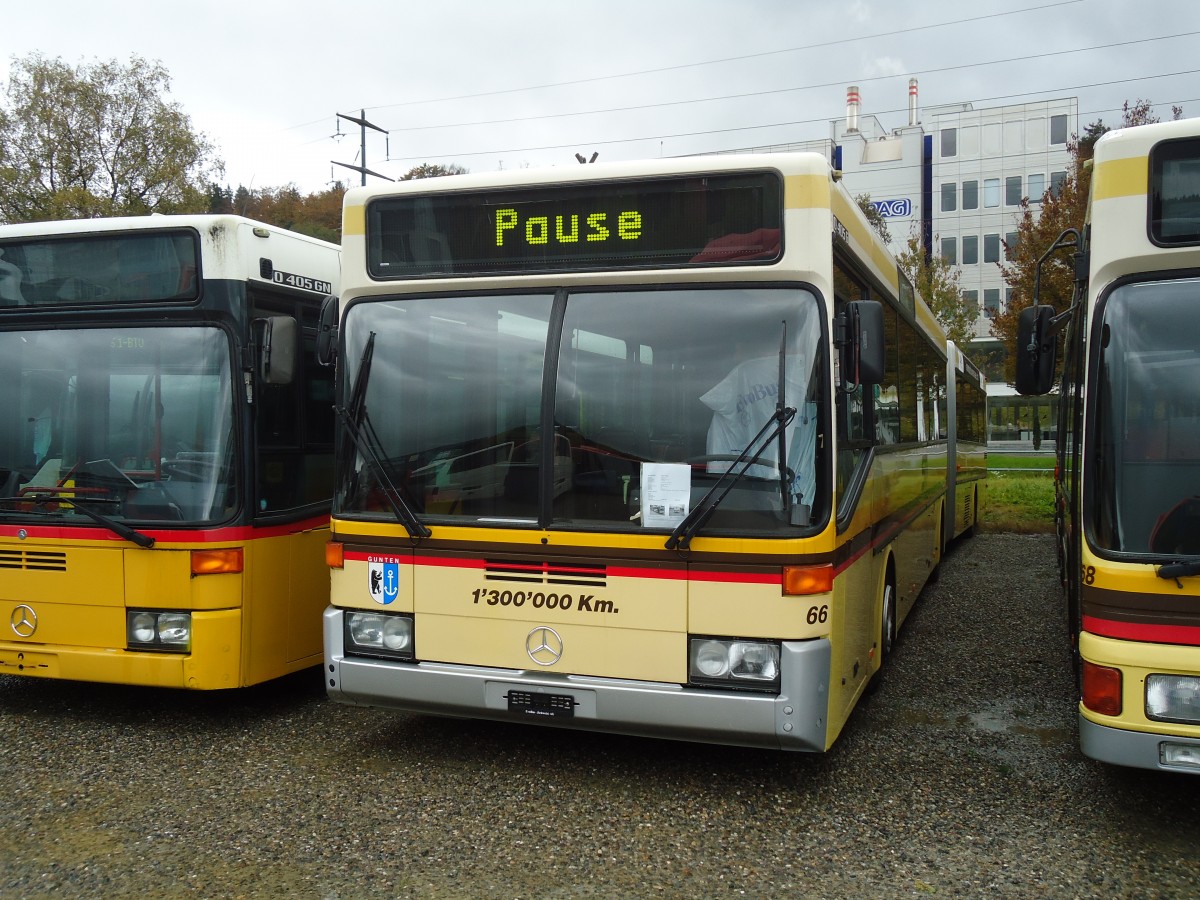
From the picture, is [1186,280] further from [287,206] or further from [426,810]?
[287,206]

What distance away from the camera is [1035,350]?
4.93 metres

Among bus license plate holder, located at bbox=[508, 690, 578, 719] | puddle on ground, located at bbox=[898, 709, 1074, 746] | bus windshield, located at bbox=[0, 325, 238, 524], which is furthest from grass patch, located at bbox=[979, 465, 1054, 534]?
bus windshield, located at bbox=[0, 325, 238, 524]

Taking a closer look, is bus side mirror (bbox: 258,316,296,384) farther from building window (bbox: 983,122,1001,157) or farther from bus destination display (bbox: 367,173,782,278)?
building window (bbox: 983,122,1001,157)

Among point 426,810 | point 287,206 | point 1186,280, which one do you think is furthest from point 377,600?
point 287,206

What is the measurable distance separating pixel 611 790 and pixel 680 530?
55.7 inches

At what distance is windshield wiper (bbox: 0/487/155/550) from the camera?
5750mm

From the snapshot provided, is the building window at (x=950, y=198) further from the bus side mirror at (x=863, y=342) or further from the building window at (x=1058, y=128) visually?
the bus side mirror at (x=863, y=342)

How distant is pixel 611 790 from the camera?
5.08 metres

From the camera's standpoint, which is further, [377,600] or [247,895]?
[377,600]

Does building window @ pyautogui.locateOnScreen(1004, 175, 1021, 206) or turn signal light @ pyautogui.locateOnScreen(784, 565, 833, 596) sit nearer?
turn signal light @ pyautogui.locateOnScreen(784, 565, 833, 596)

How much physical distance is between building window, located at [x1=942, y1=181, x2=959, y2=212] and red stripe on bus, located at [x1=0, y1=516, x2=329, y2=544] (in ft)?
202

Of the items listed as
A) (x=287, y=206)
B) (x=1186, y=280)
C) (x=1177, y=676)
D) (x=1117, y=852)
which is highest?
(x=287, y=206)

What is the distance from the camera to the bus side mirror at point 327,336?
18.2ft

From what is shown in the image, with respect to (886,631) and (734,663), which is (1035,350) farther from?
(886,631)
